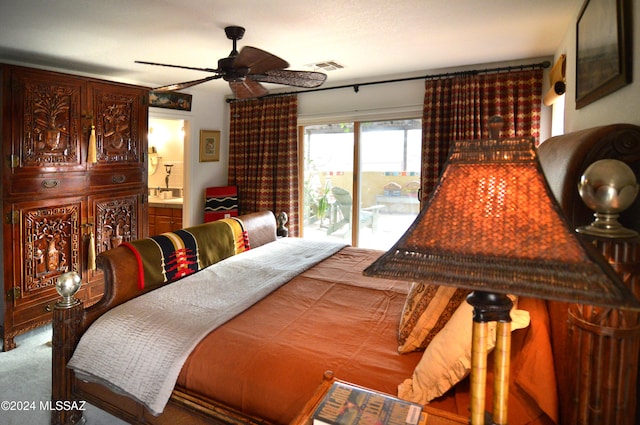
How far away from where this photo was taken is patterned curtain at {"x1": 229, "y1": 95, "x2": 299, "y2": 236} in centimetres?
498

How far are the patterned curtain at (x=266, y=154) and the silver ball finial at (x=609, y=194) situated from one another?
4261mm

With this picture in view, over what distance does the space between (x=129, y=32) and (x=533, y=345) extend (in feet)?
10.7

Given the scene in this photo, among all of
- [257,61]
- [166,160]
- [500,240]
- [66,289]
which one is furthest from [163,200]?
[500,240]

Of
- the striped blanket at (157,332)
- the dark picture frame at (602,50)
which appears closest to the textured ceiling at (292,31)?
the dark picture frame at (602,50)

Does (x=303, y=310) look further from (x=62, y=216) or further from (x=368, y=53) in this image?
(x=62, y=216)

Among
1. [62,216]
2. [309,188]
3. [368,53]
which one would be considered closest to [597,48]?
[368,53]

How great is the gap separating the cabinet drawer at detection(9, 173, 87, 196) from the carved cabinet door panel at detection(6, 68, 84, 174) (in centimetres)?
8

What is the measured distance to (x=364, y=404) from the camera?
1058 mm

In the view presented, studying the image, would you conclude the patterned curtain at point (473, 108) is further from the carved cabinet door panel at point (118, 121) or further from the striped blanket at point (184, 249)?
the carved cabinet door panel at point (118, 121)

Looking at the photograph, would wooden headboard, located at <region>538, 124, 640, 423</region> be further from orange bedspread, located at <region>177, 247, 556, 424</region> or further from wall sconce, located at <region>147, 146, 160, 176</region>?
wall sconce, located at <region>147, 146, 160, 176</region>

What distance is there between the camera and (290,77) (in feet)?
8.87

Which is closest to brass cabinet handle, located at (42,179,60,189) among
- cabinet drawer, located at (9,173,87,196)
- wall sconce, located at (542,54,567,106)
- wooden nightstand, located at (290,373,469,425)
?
cabinet drawer, located at (9,173,87,196)

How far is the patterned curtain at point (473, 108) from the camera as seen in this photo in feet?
12.0

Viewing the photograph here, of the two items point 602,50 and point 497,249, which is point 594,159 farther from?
point 602,50
